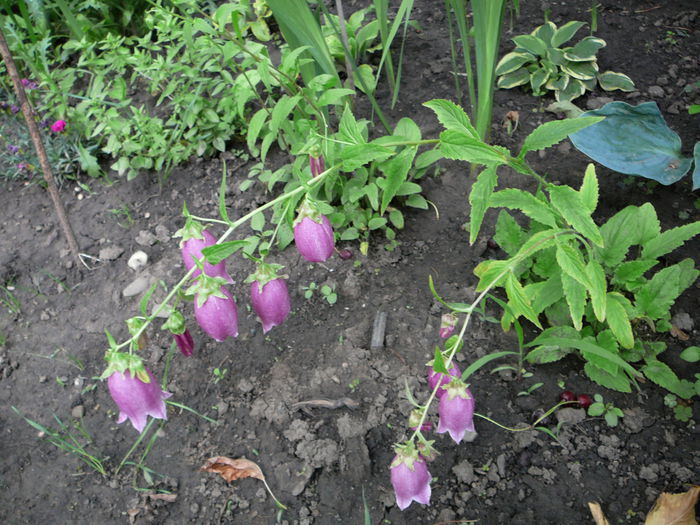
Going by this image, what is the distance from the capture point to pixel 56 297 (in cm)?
224

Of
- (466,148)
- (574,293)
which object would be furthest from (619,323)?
(466,148)

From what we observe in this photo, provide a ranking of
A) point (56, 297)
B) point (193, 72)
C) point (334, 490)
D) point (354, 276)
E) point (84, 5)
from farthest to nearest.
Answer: point (84, 5)
point (193, 72)
point (56, 297)
point (354, 276)
point (334, 490)

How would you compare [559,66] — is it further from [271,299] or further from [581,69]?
[271,299]

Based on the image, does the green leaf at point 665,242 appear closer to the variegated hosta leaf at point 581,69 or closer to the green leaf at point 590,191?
the green leaf at point 590,191

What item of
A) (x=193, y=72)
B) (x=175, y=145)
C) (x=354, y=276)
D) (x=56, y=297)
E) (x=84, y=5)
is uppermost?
(x=84, y=5)

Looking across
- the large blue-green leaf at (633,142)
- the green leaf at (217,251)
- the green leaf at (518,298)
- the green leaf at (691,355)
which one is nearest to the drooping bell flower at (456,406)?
the green leaf at (518,298)

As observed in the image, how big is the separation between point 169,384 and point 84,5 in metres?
2.03

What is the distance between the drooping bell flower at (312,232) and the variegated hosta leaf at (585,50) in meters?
1.56

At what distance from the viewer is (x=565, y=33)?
2.41 m

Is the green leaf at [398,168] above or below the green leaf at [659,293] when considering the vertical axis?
above

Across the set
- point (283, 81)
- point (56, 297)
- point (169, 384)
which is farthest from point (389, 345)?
point (56, 297)

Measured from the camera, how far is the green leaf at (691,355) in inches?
66.8

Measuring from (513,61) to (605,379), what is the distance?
1.43 m

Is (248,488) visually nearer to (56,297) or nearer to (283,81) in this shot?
(56,297)
